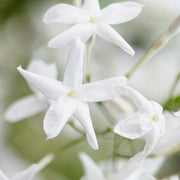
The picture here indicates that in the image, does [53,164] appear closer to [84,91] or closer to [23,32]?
[23,32]

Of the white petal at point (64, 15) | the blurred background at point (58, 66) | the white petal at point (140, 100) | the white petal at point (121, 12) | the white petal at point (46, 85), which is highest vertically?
the white petal at point (64, 15)

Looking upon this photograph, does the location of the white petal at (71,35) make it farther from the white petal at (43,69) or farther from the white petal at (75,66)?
the white petal at (43,69)

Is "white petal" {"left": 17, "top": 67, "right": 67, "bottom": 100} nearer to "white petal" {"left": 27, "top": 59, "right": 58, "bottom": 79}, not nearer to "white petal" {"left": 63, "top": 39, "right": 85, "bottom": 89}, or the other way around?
"white petal" {"left": 63, "top": 39, "right": 85, "bottom": 89}

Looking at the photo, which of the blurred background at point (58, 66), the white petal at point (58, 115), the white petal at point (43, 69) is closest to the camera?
the white petal at point (58, 115)

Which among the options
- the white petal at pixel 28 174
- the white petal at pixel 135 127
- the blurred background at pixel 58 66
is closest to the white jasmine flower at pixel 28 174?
the white petal at pixel 28 174

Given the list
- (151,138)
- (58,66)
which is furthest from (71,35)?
(58,66)

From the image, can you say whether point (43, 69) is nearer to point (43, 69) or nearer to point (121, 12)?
point (43, 69)

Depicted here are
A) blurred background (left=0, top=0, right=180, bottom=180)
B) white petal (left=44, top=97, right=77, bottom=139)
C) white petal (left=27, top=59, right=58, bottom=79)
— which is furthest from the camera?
blurred background (left=0, top=0, right=180, bottom=180)

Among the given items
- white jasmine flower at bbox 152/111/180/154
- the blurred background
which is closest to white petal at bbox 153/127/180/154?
white jasmine flower at bbox 152/111/180/154
